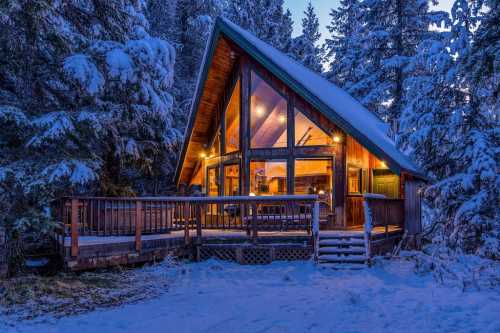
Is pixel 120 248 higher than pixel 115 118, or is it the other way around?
pixel 115 118

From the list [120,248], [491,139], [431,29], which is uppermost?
[431,29]

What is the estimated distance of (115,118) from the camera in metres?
10.8

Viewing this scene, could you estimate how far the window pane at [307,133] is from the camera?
12.6 meters

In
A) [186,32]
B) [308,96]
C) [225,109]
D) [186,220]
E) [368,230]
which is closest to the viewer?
[368,230]

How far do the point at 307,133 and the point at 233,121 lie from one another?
10.3 ft

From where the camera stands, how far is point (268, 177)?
13781 millimetres

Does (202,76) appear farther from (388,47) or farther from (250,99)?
(388,47)

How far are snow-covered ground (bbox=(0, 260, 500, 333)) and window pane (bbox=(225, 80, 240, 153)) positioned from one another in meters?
6.87

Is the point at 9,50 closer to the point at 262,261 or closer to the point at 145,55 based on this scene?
the point at 145,55

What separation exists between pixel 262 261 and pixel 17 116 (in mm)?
6285

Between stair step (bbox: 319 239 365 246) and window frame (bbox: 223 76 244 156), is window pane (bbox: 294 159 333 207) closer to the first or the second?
window frame (bbox: 223 76 244 156)

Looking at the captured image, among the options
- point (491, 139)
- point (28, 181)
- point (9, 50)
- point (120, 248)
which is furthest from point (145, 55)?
point (491, 139)

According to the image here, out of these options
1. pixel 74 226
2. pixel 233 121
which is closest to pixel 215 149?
pixel 233 121

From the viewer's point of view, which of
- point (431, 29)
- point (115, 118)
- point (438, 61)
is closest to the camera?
point (438, 61)
